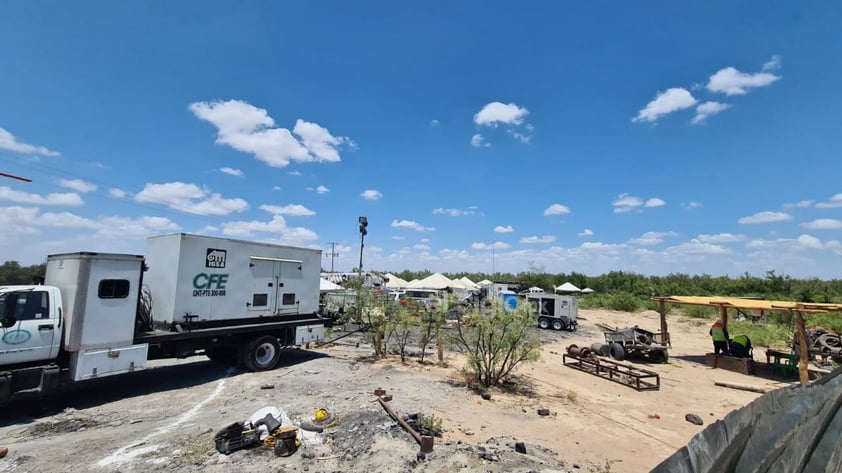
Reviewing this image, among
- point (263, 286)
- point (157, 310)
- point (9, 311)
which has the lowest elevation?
point (157, 310)

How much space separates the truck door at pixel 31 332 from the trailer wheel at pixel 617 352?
17.1 m

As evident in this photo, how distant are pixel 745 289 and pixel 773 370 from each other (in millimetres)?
38454

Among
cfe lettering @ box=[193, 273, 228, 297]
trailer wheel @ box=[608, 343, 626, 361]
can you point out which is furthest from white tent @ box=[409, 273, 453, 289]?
cfe lettering @ box=[193, 273, 228, 297]

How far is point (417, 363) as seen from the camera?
13.4m

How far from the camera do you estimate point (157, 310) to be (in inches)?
385

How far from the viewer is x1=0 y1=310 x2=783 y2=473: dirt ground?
5512 millimetres

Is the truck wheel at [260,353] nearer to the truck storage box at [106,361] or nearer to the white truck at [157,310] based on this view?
the white truck at [157,310]

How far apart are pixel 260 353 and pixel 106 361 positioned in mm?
3792

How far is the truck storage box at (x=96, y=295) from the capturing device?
7875 millimetres

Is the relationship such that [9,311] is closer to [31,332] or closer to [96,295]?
[31,332]

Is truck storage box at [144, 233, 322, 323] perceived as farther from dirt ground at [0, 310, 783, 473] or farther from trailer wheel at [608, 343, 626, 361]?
trailer wheel at [608, 343, 626, 361]

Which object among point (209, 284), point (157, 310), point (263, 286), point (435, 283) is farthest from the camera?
point (435, 283)

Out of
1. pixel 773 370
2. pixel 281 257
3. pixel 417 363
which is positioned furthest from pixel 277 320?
pixel 773 370

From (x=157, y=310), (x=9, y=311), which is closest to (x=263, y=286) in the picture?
(x=157, y=310)
